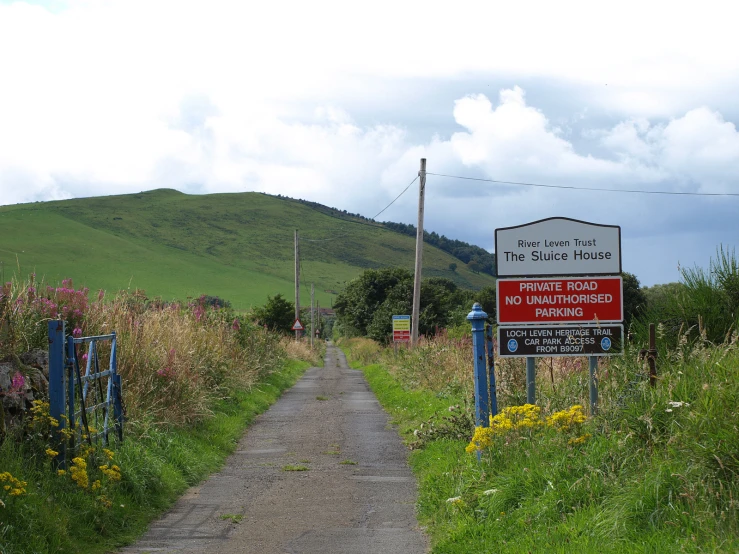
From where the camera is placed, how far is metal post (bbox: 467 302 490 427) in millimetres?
8141

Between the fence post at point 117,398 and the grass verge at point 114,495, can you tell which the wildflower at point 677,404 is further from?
the fence post at point 117,398

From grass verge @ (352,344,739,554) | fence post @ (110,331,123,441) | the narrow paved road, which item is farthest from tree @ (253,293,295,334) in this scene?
grass verge @ (352,344,739,554)

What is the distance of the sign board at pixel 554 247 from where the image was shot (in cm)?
885

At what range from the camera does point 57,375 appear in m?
7.72

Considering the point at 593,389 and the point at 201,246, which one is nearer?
the point at 593,389

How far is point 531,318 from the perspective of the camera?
8.88 m

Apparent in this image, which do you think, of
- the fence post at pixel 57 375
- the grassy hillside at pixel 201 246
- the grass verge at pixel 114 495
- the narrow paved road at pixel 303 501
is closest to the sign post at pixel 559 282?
the narrow paved road at pixel 303 501

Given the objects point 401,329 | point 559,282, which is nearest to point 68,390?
point 559,282

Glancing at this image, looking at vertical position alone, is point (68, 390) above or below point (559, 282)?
below

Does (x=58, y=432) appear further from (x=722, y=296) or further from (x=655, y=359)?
(x=722, y=296)

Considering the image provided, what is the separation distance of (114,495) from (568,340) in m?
4.90

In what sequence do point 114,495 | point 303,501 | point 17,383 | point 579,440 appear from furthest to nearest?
point 303,501, point 114,495, point 17,383, point 579,440

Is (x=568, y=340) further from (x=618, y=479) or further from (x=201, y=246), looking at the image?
(x=201, y=246)

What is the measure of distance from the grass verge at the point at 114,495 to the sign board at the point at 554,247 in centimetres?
430
